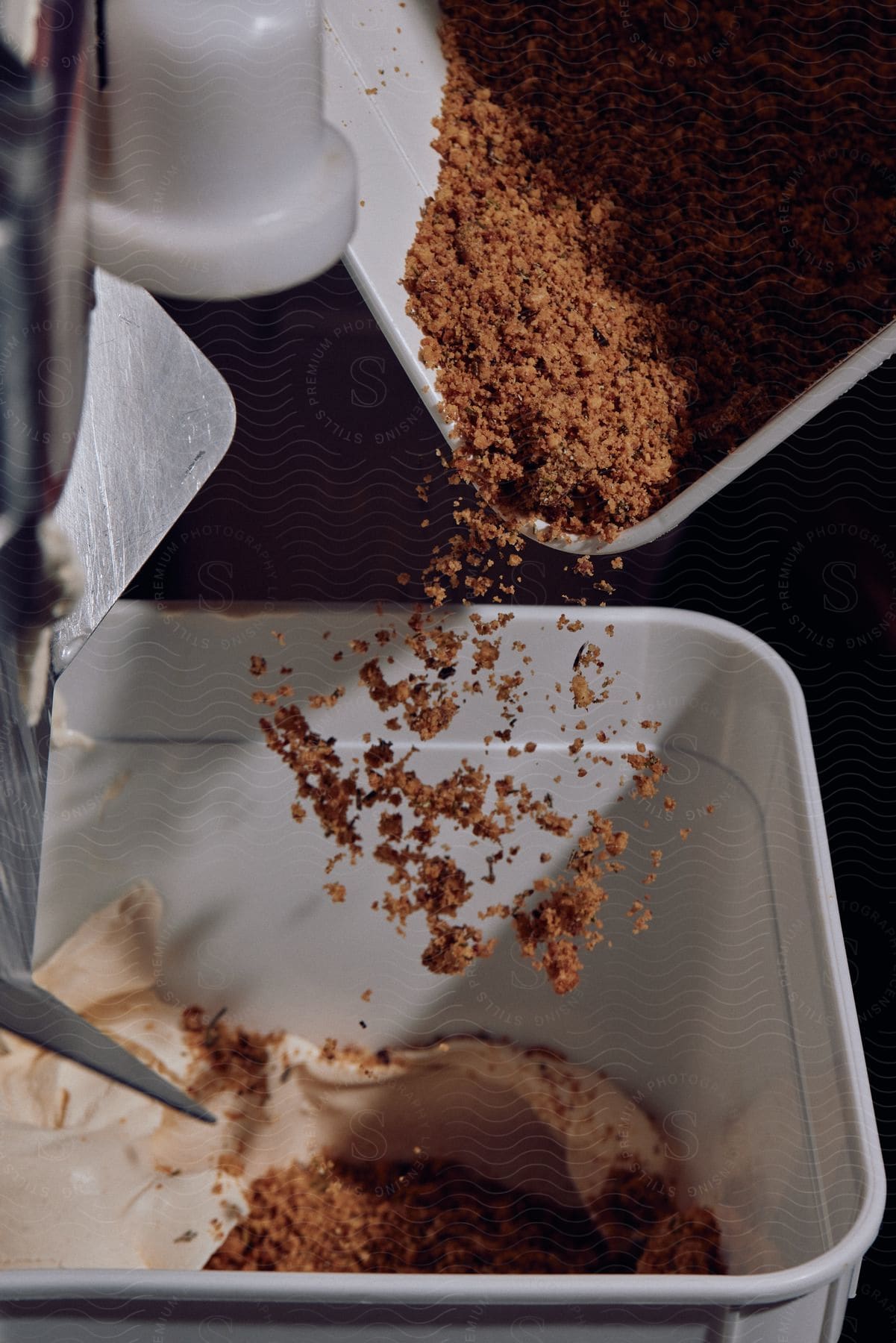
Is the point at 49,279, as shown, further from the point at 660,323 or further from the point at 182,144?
the point at 660,323

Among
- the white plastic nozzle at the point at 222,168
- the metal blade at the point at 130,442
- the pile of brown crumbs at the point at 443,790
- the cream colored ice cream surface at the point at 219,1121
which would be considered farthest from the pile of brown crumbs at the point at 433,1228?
the white plastic nozzle at the point at 222,168

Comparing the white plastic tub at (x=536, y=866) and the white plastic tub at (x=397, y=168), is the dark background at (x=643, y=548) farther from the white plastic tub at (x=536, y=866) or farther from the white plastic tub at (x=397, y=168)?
the white plastic tub at (x=397, y=168)

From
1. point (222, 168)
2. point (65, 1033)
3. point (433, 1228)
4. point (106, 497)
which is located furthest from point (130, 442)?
point (433, 1228)

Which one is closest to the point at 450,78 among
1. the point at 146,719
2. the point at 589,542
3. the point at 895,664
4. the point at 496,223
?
the point at 496,223

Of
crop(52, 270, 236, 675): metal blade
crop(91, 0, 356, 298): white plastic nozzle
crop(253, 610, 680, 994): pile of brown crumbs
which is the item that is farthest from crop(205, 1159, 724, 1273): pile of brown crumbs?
crop(91, 0, 356, 298): white plastic nozzle

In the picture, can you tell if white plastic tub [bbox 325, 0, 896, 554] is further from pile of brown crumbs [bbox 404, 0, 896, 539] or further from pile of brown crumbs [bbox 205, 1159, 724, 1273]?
pile of brown crumbs [bbox 205, 1159, 724, 1273]

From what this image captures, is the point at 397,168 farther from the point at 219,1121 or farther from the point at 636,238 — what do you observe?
the point at 219,1121
